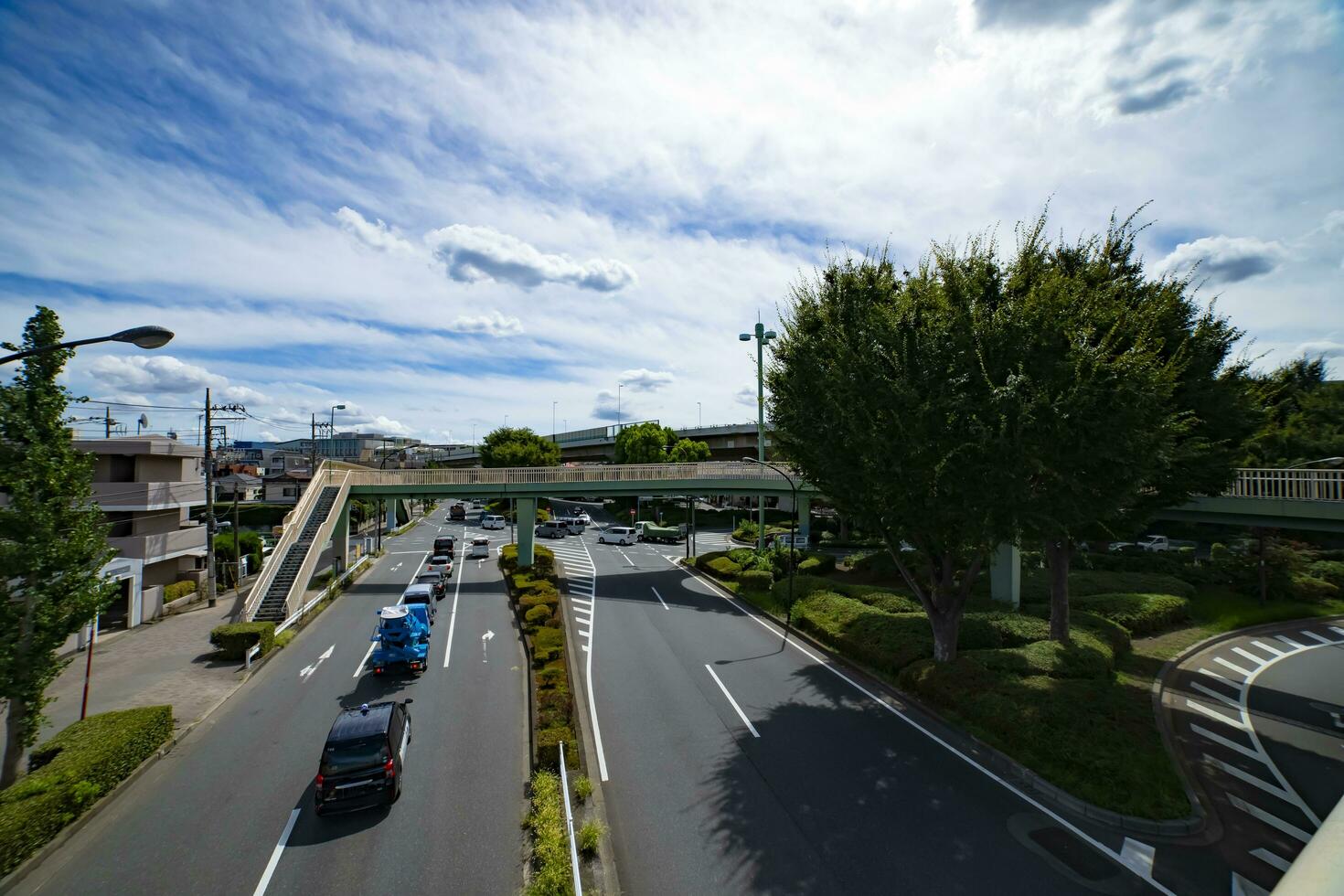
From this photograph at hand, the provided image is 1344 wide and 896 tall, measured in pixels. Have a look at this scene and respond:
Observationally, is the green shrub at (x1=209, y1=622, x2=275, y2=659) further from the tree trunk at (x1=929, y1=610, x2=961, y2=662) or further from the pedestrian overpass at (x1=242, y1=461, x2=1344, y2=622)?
the tree trunk at (x1=929, y1=610, x2=961, y2=662)

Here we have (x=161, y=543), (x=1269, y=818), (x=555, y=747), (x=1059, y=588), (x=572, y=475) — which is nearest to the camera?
(x=1269, y=818)

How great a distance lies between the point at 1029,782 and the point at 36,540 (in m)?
20.8

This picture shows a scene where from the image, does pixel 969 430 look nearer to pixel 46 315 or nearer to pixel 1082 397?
pixel 1082 397

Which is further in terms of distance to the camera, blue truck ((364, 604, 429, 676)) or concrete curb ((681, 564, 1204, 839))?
blue truck ((364, 604, 429, 676))

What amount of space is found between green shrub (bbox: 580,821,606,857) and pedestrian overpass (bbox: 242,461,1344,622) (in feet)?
72.4

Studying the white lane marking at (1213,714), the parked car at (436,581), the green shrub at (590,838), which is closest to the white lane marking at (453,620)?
the parked car at (436,581)

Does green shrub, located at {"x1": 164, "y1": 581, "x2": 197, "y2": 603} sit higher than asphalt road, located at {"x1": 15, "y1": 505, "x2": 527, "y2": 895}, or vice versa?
green shrub, located at {"x1": 164, "y1": 581, "x2": 197, "y2": 603}

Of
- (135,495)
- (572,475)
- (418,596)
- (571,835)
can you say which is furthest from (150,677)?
(572,475)

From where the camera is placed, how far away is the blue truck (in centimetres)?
2172

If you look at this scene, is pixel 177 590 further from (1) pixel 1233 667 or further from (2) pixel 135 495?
(1) pixel 1233 667

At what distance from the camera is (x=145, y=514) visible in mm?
33781

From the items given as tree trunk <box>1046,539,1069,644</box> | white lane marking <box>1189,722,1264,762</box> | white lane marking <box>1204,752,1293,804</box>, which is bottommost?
white lane marking <box>1189,722,1264,762</box>

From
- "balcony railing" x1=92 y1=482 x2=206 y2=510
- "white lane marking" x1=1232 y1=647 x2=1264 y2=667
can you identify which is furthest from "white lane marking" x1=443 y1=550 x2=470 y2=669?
"white lane marking" x1=1232 y1=647 x2=1264 y2=667

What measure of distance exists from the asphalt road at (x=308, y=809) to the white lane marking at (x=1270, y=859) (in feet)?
41.7
